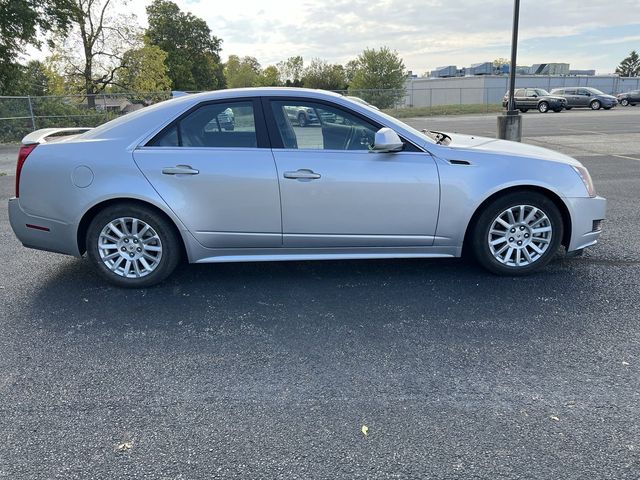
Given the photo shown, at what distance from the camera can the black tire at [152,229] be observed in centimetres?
429

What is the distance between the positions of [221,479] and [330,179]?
8.32 ft

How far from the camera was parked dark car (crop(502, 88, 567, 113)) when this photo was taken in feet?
117

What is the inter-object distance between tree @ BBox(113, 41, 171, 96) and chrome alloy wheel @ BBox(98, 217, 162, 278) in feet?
106

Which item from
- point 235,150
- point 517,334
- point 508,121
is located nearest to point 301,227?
point 235,150

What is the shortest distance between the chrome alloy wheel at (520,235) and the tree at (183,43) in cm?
6016

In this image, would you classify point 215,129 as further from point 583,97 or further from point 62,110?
point 583,97

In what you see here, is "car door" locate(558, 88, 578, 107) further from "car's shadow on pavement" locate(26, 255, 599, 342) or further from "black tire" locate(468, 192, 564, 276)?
"black tire" locate(468, 192, 564, 276)

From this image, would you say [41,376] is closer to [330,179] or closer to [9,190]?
[330,179]

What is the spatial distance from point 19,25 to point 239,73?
70.6 metres

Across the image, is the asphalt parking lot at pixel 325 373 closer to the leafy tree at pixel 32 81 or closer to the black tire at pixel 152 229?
the black tire at pixel 152 229

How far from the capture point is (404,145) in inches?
169

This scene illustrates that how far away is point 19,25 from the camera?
2306 centimetres

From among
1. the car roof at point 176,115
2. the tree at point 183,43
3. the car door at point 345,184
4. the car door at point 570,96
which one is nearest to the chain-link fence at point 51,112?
the car roof at point 176,115

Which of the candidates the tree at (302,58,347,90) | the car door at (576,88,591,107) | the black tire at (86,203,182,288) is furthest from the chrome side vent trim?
the tree at (302,58,347,90)
